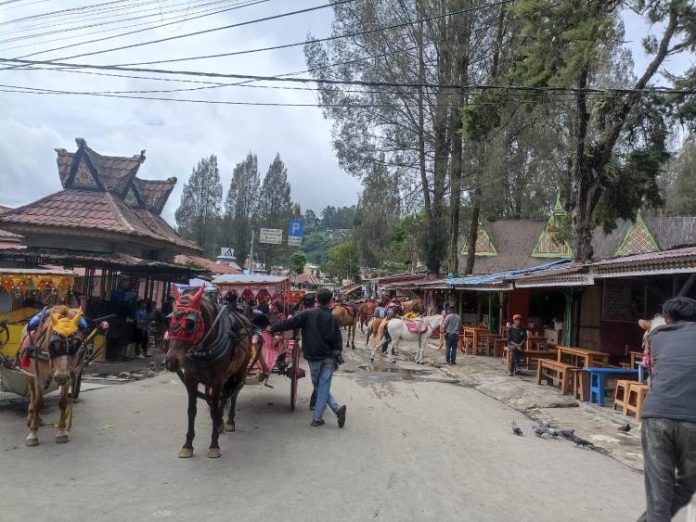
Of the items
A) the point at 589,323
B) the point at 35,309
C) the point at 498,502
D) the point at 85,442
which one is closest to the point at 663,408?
the point at 498,502

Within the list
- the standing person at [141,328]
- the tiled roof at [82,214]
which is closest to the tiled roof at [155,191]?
the tiled roof at [82,214]

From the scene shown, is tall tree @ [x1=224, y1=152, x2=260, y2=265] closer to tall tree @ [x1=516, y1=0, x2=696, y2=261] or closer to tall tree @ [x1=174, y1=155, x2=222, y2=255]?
tall tree @ [x1=174, y1=155, x2=222, y2=255]

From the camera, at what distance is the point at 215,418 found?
6125 mm

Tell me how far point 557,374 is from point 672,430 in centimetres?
936

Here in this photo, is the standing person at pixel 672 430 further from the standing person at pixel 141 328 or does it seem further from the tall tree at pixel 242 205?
the tall tree at pixel 242 205

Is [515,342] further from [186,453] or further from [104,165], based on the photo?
[104,165]

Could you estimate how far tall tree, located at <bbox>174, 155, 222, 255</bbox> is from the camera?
191 ft

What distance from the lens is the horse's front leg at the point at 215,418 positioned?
6.01m

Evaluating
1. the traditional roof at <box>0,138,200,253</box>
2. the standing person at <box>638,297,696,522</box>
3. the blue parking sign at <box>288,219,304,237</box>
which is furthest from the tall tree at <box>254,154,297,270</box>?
the standing person at <box>638,297,696,522</box>

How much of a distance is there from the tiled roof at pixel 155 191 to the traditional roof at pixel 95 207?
0.28m

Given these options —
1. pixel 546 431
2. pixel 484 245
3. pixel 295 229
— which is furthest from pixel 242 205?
pixel 546 431

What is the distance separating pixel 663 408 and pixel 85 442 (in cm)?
598

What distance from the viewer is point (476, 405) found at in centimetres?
1052

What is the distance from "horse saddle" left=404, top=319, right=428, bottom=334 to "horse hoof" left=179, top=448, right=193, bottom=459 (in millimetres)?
11230
